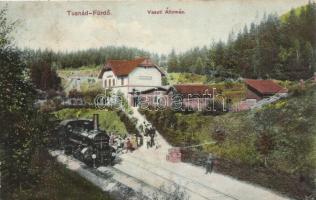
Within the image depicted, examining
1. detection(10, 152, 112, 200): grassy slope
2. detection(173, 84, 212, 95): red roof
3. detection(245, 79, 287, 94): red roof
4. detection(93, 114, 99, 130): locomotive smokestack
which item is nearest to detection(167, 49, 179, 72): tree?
detection(173, 84, 212, 95): red roof

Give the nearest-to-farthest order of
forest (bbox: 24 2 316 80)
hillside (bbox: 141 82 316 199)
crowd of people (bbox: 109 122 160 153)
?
hillside (bbox: 141 82 316 199) < forest (bbox: 24 2 316 80) < crowd of people (bbox: 109 122 160 153)

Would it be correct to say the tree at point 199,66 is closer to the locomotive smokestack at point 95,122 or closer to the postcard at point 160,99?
the postcard at point 160,99

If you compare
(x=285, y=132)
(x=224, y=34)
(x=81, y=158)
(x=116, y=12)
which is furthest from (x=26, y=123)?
(x=285, y=132)

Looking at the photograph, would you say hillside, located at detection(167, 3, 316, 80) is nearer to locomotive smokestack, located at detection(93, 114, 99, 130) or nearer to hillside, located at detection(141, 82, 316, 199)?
hillside, located at detection(141, 82, 316, 199)

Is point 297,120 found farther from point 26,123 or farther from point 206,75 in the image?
point 26,123

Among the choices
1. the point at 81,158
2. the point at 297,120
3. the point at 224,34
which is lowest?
the point at 81,158

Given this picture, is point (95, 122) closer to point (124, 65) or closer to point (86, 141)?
point (86, 141)
